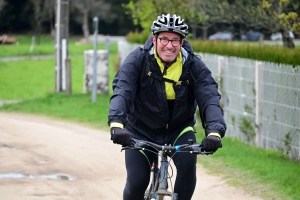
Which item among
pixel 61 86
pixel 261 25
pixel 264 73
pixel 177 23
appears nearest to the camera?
pixel 177 23

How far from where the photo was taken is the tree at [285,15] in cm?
1226

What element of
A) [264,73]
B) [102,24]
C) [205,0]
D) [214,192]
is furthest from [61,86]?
[102,24]

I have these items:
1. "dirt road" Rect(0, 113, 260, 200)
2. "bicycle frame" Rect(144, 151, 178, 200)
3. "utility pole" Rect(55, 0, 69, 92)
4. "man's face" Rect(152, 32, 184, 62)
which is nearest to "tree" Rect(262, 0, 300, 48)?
"dirt road" Rect(0, 113, 260, 200)

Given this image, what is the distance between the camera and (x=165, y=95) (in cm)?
575

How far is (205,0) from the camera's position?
18.9m

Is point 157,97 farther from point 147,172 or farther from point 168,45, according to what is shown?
point 147,172

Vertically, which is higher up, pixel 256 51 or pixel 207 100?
pixel 207 100

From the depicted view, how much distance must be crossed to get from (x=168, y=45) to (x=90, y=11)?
212 ft

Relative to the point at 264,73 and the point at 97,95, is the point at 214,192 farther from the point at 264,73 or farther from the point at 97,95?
the point at 97,95

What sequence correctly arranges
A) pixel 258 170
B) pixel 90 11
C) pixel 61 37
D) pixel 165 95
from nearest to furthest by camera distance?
pixel 165 95
pixel 258 170
pixel 61 37
pixel 90 11

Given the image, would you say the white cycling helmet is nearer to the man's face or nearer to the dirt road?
the man's face

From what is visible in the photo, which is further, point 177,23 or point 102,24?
point 102,24

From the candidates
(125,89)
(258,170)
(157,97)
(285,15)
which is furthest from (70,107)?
(125,89)

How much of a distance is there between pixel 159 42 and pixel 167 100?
427mm
